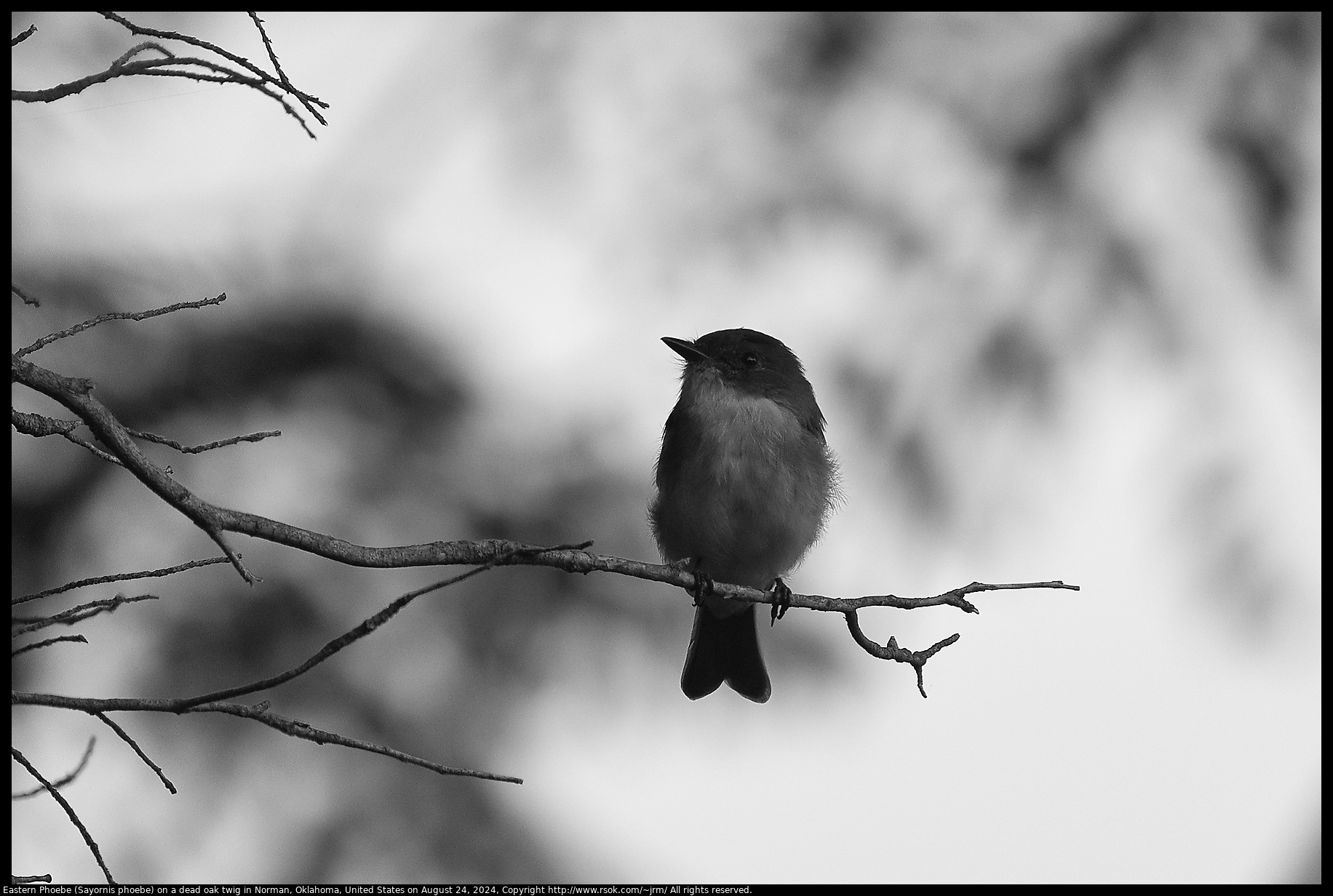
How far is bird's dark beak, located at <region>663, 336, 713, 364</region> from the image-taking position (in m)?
5.29

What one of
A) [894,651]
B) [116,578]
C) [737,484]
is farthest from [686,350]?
[116,578]

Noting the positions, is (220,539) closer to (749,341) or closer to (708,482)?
(708,482)

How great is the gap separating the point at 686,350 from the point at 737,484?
738 mm

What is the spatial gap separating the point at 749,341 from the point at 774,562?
0.95 m

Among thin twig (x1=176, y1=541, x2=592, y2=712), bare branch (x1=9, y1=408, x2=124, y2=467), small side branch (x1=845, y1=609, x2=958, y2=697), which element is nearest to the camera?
thin twig (x1=176, y1=541, x2=592, y2=712)

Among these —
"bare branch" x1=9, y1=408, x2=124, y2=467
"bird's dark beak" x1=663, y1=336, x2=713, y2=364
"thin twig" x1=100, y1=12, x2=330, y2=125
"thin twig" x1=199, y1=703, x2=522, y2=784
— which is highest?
"bird's dark beak" x1=663, y1=336, x2=713, y2=364

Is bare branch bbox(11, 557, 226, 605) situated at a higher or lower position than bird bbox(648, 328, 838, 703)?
lower

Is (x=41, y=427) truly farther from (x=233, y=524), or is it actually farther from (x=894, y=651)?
(x=894, y=651)

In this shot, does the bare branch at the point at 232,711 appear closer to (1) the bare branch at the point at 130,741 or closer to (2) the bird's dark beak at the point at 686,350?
(1) the bare branch at the point at 130,741

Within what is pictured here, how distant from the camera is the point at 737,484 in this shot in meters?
4.84

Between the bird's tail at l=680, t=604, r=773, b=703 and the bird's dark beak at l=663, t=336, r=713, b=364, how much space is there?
1.07 meters

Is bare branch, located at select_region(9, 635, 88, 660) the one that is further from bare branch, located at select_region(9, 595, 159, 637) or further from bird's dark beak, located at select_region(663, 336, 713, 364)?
bird's dark beak, located at select_region(663, 336, 713, 364)

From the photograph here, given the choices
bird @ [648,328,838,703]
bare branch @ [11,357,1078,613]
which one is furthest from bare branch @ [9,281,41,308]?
bird @ [648,328,838,703]

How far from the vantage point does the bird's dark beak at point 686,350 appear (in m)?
5.29
